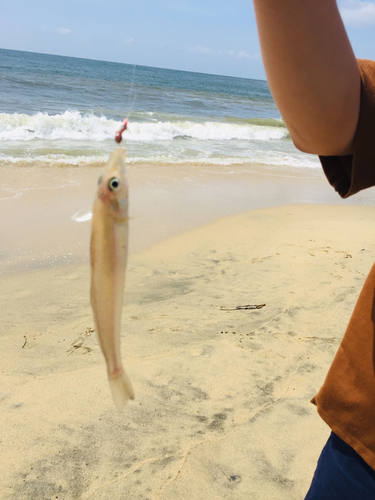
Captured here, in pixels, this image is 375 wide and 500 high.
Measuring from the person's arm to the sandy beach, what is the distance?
0.45m

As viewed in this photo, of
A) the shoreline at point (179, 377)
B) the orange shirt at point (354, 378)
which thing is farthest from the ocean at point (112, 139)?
the orange shirt at point (354, 378)

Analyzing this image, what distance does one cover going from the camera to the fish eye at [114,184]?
688 mm

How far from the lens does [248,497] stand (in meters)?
2.47

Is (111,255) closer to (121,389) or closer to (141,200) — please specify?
(121,389)

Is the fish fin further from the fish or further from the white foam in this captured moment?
the white foam

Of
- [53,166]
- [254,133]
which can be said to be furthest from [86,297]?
[254,133]

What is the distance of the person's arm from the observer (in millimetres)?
864

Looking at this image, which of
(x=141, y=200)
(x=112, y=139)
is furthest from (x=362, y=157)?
(x=112, y=139)

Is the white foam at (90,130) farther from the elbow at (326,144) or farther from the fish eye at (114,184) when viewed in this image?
the fish eye at (114,184)

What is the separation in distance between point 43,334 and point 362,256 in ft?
14.1

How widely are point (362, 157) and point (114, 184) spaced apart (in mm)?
665

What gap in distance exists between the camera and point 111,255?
74 centimetres

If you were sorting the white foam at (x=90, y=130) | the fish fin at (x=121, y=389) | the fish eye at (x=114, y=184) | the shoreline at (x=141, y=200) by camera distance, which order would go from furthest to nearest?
the white foam at (x=90, y=130) < the shoreline at (x=141, y=200) < the fish fin at (x=121, y=389) < the fish eye at (x=114, y=184)

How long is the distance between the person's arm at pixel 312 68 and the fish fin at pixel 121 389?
69 cm
